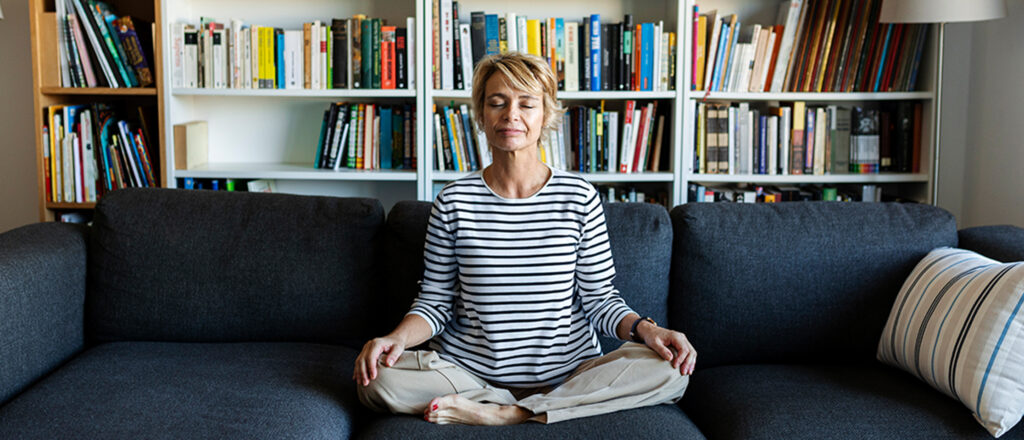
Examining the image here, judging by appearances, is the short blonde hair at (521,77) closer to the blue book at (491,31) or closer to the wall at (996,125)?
the blue book at (491,31)

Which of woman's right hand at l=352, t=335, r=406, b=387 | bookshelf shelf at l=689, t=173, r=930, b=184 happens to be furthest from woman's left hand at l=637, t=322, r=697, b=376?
bookshelf shelf at l=689, t=173, r=930, b=184

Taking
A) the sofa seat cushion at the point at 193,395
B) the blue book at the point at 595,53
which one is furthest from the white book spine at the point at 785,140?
the sofa seat cushion at the point at 193,395

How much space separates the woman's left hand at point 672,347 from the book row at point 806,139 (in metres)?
1.60

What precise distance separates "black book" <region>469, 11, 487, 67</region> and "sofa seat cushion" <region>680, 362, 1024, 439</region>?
156 cm

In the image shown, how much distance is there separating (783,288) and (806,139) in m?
1.41

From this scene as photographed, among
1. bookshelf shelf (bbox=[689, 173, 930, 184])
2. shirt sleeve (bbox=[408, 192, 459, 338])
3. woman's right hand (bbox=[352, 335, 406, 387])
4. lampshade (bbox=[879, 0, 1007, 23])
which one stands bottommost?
woman's right hand (bbox=[352, 335, 406, 387])

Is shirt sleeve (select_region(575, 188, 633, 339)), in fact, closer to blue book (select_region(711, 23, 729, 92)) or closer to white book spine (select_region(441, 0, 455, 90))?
white book spine (select_region(441, 0, 455, 90))

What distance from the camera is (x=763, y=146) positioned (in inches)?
125

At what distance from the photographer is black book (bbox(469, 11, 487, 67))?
10.0 ft

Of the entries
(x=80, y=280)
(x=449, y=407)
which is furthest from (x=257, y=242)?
(x=449, y=407)

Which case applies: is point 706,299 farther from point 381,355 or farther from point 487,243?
point 381,355

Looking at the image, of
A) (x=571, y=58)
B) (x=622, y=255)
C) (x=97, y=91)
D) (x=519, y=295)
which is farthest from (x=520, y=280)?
(x=97, y=91)

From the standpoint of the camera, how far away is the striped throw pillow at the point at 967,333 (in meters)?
1.55

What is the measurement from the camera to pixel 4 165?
→ 334 centimetres
